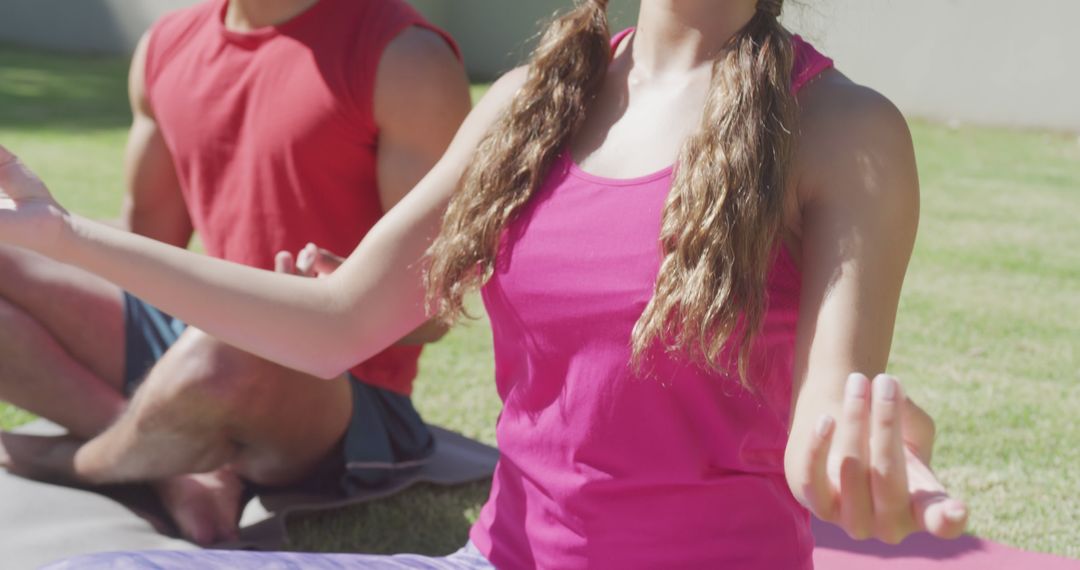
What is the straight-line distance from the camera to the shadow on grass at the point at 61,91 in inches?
404

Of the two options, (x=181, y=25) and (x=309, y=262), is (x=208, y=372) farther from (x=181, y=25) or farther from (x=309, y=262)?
(x=181, y=25)

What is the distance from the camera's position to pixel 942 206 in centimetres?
781

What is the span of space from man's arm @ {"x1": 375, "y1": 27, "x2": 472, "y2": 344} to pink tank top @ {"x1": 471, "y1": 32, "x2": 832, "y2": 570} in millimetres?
1054

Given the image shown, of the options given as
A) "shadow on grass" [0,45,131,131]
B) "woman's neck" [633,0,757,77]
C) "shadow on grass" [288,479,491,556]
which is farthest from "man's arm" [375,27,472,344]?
"shadow on grass" [0,45,131,131]

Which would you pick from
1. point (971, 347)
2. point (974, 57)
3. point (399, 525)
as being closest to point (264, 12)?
point (399, 525)

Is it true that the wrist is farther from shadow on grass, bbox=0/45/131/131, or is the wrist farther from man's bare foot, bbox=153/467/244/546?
shadow on grass, bbox=0/45/131/131

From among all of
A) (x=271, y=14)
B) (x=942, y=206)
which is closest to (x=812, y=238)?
(x=271, y=14)

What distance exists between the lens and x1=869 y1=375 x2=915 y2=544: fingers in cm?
115

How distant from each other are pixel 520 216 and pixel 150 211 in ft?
5.55

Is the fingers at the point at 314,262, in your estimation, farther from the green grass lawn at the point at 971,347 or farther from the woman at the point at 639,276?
the green grass lawn at the point at 971,347

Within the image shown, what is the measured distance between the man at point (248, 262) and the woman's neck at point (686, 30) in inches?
39.6

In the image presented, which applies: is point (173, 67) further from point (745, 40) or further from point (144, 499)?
point (745, 40)

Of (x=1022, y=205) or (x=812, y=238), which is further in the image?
(x=1022, y=205)

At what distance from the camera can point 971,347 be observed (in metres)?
4.82
